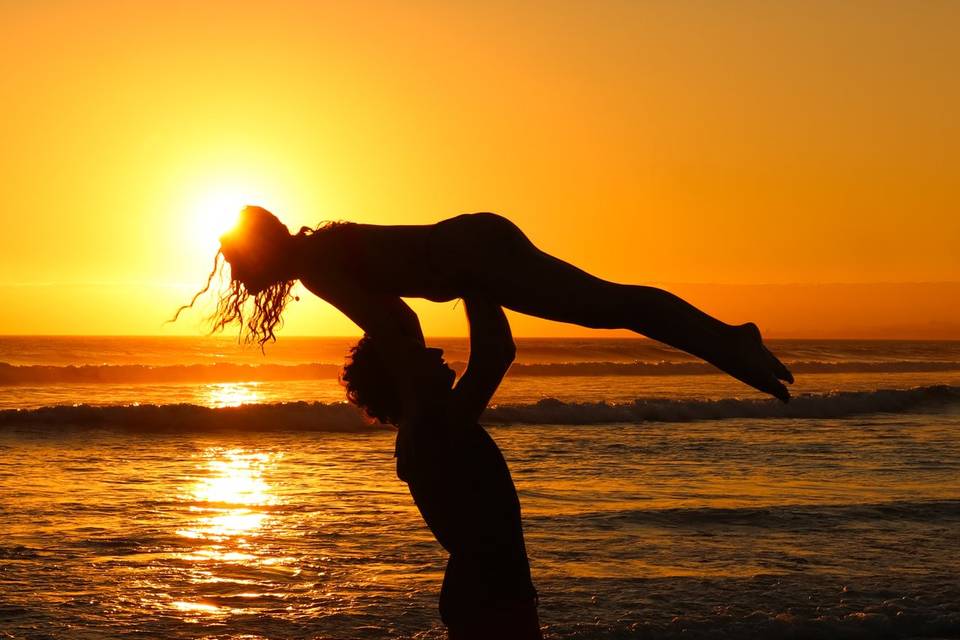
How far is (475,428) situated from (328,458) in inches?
437

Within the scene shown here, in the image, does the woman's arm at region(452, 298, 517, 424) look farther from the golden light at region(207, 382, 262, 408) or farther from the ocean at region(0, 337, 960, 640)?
the golden light at region(207, 382, 262, 408)

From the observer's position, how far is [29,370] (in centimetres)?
3478

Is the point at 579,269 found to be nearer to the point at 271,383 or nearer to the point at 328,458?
the point at 328,458

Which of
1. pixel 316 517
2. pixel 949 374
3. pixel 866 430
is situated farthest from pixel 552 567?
pixel 949 374

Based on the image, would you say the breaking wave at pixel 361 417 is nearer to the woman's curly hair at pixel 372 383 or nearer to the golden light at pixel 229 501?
the golden light at pixel 229 501

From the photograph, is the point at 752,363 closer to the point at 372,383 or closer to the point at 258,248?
the point at 372,383

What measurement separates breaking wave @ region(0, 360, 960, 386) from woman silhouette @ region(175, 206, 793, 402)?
30399 mm

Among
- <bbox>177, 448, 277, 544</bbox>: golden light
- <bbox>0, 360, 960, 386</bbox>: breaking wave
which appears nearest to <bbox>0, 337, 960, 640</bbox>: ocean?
<bbox>177, 448, 277, 544</bbox>: golden light

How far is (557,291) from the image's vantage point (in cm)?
345

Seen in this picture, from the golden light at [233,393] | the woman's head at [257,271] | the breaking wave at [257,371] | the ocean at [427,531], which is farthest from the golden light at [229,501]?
the breaking wave at [257,371]

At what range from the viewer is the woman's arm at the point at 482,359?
3512 mm

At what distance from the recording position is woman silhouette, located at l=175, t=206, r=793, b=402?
11.3 ft

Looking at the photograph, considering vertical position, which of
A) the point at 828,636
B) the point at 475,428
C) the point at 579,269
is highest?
the point at 579,269

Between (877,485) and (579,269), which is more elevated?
(579,269)
